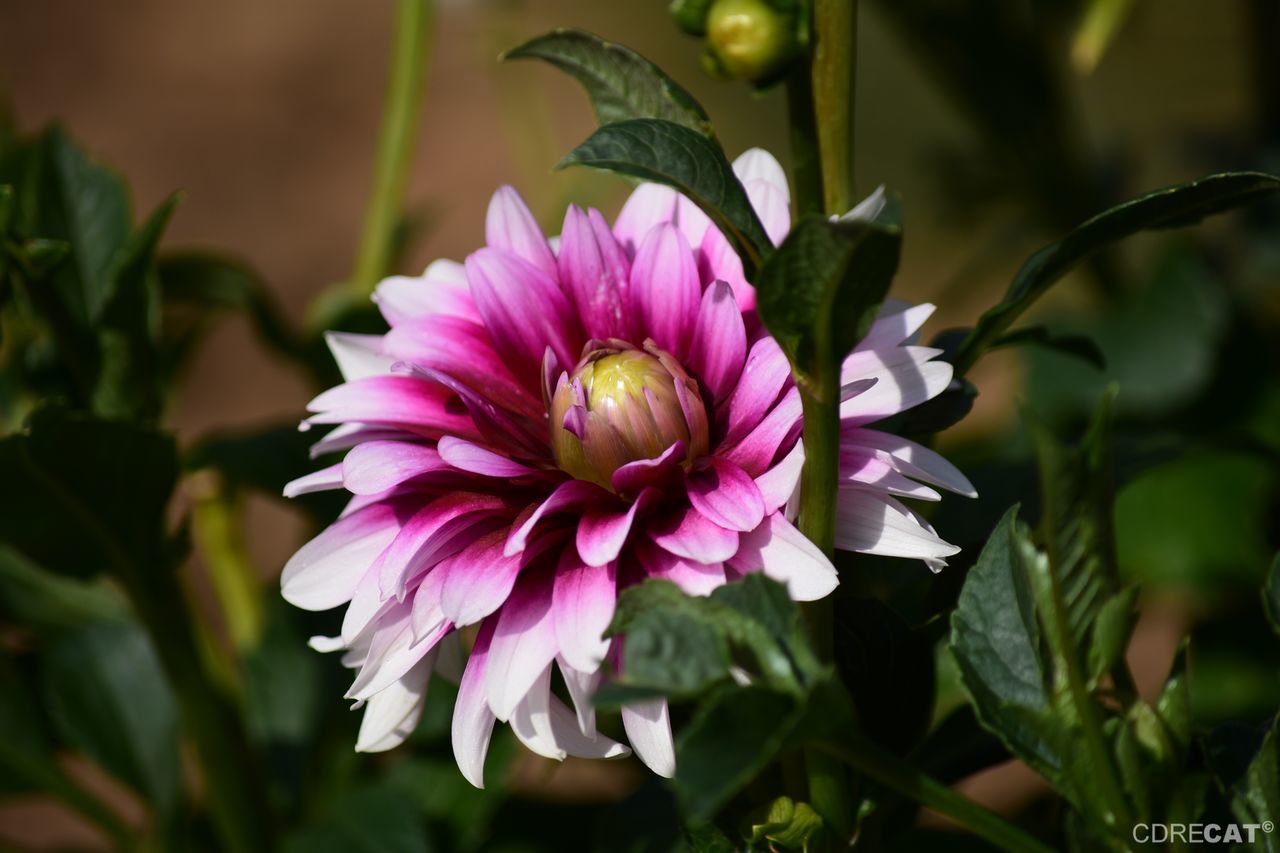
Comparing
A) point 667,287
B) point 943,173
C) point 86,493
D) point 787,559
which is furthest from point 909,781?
point 943,173

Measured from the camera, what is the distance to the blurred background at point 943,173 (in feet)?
3.09

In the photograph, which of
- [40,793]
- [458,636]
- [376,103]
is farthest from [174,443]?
[376,103]

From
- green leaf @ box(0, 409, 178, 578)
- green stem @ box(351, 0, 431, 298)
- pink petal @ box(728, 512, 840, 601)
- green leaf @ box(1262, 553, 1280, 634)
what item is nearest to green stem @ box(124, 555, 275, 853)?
green leaf @ box(0, 409, 178, 578)

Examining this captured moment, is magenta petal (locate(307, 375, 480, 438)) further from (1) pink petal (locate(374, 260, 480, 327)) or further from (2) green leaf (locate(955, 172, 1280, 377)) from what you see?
(2) green leaf (locate(955, 172, 1280, 377))

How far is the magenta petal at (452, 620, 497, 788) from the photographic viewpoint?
379mm

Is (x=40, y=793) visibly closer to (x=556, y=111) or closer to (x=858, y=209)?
(x=858, y=209)

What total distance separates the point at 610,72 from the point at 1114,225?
0.56 feet

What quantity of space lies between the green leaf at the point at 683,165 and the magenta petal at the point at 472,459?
95 millimetres

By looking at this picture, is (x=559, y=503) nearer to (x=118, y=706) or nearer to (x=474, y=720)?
(x=474, y=720)

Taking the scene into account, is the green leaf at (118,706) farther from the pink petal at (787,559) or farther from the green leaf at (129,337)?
the pink petal at (787,559)

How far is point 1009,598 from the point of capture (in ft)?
1.23

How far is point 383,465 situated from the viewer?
39 cm

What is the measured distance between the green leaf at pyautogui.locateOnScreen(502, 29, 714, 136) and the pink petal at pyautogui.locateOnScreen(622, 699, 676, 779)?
0.19 meters

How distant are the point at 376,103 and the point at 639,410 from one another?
2195 millimetres
